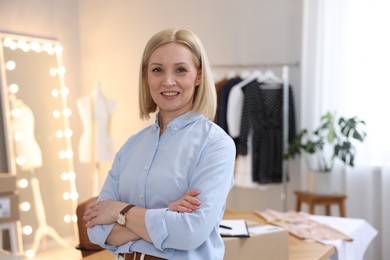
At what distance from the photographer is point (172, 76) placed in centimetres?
129

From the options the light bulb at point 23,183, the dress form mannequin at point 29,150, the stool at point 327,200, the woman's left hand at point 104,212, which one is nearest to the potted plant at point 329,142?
the stool at point 327,200

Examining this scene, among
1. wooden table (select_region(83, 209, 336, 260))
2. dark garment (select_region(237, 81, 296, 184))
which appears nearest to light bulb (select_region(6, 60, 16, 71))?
dark garment (select_region(237, 81, 296, 184))

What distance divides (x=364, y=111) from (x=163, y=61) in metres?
3.38

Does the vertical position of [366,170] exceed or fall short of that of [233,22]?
it falls short

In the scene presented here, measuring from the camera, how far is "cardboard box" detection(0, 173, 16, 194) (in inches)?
142

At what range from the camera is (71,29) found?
5840 millimetres

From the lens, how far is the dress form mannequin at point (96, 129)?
188 inches

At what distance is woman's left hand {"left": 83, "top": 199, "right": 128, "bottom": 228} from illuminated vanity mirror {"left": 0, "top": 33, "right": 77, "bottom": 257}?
3.55 m

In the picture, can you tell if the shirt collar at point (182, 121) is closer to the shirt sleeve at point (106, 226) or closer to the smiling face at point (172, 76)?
the smiling face at point (172, 76)

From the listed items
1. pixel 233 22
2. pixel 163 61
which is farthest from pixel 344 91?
pixel 163 61

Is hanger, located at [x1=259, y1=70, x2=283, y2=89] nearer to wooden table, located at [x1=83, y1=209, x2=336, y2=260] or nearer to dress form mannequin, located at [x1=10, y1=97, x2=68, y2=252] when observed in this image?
dress form mannequin, located at [x1=10, y1=97, x2=68, y2=252]

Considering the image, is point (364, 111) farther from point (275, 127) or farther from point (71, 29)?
point (71, 29)

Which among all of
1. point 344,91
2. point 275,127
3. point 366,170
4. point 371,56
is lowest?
point 366,170

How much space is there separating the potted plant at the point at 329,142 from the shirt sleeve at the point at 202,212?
300 cm
